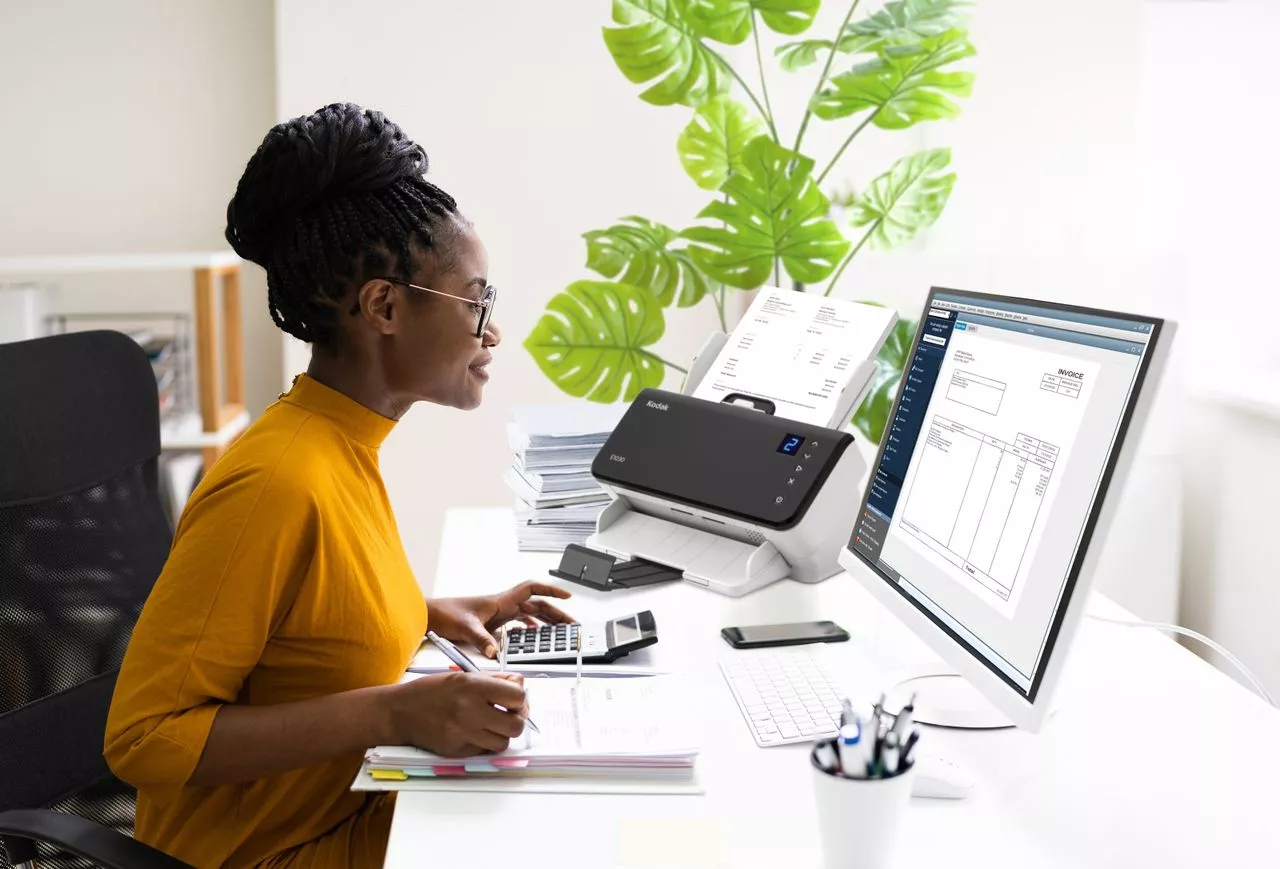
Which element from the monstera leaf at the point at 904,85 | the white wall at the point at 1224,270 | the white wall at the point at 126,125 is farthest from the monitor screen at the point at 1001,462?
the white wall at the point at 126,125

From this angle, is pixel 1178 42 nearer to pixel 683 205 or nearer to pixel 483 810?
pixel 683 205

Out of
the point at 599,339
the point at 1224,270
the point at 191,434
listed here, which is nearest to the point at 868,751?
the point at 599,339

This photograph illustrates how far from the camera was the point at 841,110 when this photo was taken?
2.32m

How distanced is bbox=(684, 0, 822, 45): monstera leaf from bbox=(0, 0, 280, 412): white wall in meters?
1.33

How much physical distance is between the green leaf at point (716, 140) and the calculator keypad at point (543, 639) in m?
1.31

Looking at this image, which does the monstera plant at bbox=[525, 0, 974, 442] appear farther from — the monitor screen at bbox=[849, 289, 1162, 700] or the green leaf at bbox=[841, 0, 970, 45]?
the monitor screen at bbox=[849, 289, 1162, 700]

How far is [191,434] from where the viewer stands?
287 cm

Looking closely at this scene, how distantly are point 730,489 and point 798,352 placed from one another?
281 millimetres

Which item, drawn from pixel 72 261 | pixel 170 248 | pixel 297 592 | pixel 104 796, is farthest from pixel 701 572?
pixel 170 248

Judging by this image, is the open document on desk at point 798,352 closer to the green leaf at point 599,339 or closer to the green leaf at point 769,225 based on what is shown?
the green leaf at point 769,225

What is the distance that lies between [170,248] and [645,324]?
1430 mm

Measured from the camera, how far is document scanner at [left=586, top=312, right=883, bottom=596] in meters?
1.59

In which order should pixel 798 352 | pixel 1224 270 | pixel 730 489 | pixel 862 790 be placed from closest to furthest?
1. pixel 862 790
2. pixel 730 489
3. pixel 798 352
4. pixel 1224 270

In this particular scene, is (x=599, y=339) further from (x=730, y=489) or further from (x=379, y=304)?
(x=379, y=304)
